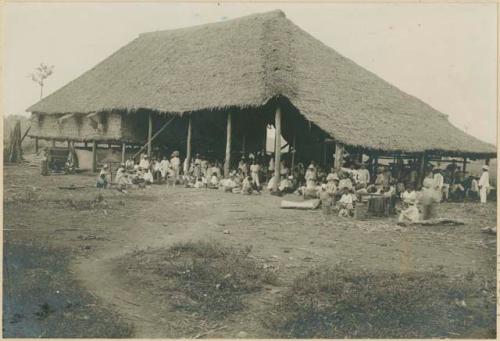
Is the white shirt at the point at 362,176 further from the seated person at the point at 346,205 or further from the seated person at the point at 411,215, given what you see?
the seated person at the point at 411,215

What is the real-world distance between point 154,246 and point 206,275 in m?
1.56

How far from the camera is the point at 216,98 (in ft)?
52.0

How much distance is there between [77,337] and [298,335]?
2.27 metres

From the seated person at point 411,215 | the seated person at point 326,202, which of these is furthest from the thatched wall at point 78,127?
the seated person at point 411,215

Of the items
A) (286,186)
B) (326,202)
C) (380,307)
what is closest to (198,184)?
(286,186)

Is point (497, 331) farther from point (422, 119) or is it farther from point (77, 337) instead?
point (422, 119)

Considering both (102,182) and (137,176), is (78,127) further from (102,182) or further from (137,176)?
(102,182)

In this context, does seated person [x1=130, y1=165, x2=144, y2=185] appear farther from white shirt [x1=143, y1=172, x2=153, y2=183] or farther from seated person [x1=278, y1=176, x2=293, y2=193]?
seated person [x1=278, y1=176, x2=293, y2=193]

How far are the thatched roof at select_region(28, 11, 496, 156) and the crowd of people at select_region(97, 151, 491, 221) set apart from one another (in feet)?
3.59

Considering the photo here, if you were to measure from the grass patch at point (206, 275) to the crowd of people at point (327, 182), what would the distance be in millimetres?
4662

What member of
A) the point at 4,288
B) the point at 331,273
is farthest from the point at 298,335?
→ the point at 4,288

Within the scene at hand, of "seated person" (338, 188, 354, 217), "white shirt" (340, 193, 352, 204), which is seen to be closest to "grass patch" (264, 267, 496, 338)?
"seated person" (338, 188, 354, 217)

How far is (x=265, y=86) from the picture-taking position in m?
14.9

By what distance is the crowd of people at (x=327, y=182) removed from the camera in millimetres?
11672
